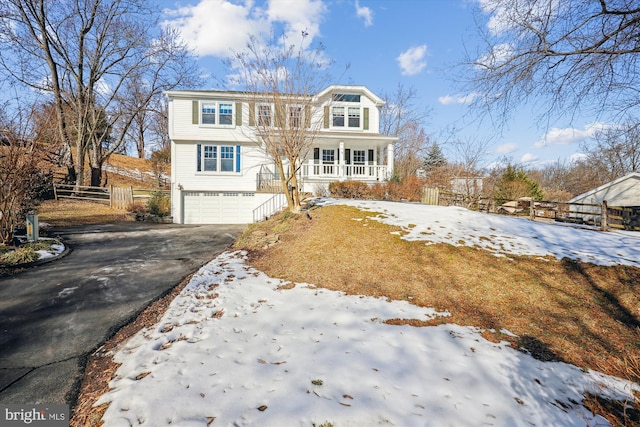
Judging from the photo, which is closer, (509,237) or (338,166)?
(509,237)

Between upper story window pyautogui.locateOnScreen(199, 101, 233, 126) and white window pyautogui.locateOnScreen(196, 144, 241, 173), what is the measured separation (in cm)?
159

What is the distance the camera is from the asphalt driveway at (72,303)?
333 centimetres

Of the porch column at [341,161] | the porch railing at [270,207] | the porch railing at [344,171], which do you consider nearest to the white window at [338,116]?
the porch column at [341,161]

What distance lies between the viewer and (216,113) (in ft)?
58.1

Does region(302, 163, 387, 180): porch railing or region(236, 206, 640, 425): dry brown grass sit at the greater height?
region(302, 163, 387, 180): porch railing

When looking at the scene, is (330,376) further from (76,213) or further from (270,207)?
(76,213)

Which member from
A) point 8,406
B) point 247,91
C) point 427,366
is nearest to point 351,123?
point 247,91

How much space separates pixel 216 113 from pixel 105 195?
10866 millimetres

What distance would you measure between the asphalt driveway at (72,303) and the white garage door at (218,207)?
7369mm

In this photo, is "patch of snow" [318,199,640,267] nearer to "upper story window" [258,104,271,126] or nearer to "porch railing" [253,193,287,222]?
"upper story window" [258,104,271,126]

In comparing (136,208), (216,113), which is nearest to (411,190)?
(216,113)

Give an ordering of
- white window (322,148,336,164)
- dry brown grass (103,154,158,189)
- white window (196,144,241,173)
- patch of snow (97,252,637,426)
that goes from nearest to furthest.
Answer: patch of snow (97,252,637,426)
white window (196,144,241,173)
white window (322,148,336,164)
dry brown grass (103,154,158,189)

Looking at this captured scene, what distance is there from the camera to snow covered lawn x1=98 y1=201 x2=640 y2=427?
2.67 m

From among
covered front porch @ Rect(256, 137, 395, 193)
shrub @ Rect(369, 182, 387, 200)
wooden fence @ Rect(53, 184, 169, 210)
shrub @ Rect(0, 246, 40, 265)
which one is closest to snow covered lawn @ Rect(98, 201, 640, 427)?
shrub @ Rect(0, 246, 40, 265)
